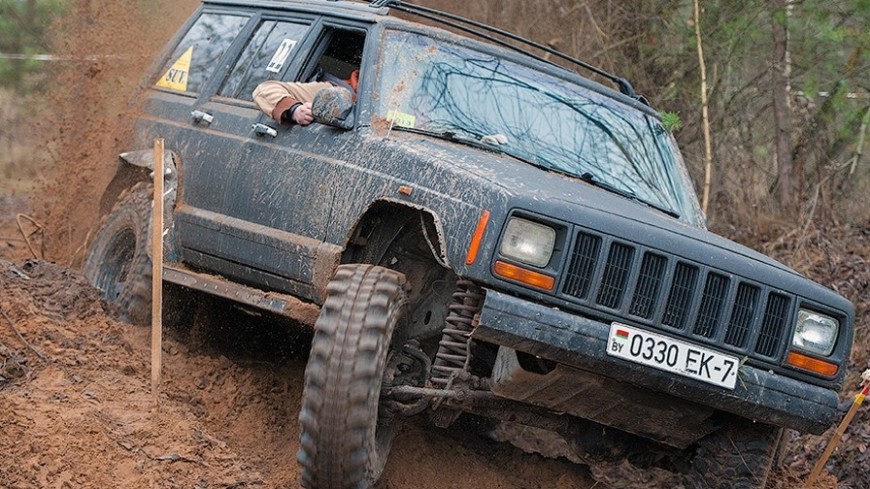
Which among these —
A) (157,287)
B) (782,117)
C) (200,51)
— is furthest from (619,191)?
(782,117)

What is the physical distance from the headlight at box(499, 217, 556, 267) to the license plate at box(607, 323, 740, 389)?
1.21ft

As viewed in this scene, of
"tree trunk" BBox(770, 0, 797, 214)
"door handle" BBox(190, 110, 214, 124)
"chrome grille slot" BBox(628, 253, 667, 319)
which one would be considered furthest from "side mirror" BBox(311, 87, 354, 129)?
"tree trunk" BBox(770, 0, 797, 214)

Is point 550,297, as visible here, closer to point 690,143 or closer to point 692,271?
point 692,271

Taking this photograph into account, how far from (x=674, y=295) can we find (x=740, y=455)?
0.86 meters

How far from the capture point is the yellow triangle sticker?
23.3 ft

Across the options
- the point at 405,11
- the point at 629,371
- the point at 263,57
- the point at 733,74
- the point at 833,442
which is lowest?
the point at 833,442

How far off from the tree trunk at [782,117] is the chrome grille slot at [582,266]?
677 cm

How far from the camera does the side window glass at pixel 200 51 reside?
696 cm

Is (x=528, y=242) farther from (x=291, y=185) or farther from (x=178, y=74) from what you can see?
(x=178, y=74)

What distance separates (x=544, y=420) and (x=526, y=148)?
4.07ft

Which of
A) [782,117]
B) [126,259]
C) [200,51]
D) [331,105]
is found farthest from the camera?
[782,117]

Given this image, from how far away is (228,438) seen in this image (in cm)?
562

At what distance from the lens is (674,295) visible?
4.66 metres

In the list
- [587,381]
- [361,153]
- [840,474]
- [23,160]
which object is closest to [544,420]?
[587,381]
